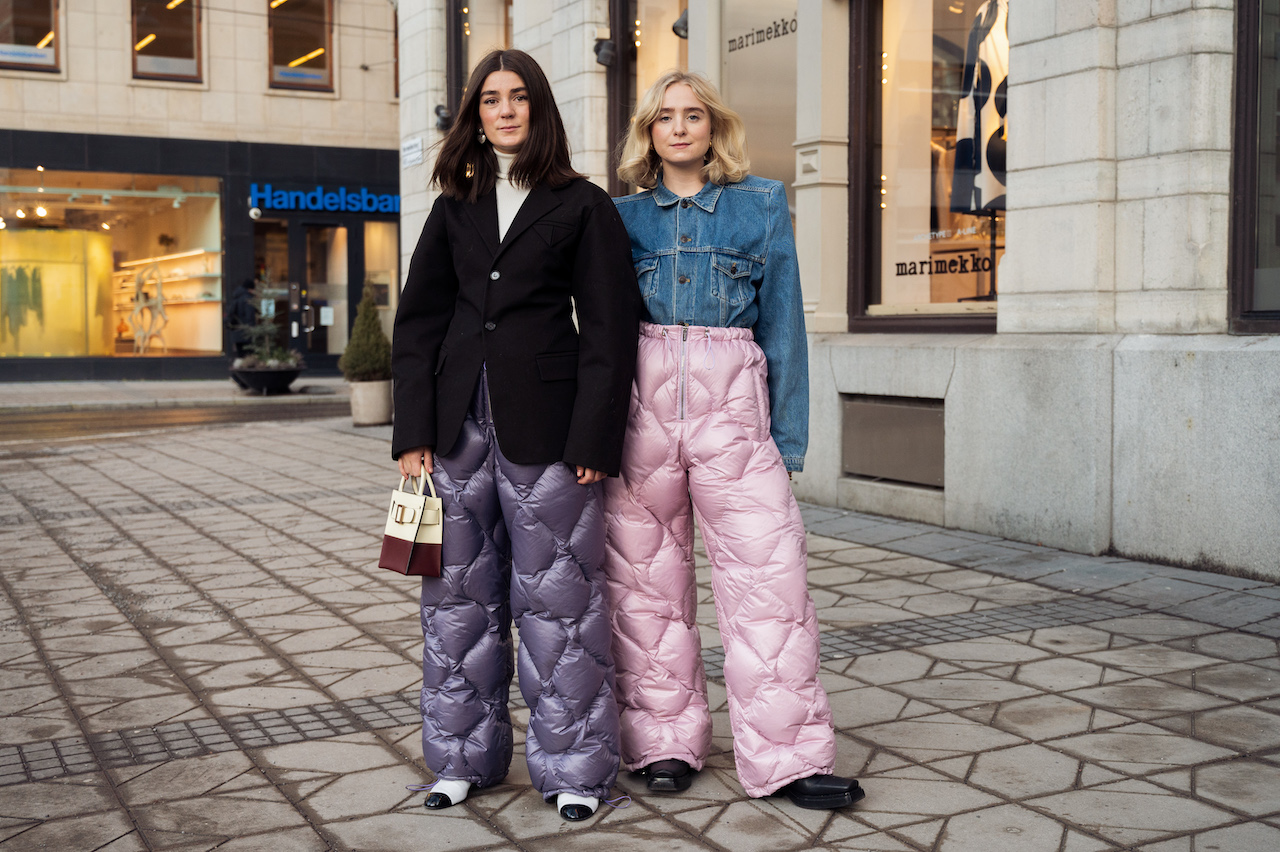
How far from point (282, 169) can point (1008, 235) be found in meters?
21.5

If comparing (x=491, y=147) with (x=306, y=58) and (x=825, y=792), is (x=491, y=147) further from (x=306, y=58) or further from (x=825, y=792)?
(x=306, y=58)

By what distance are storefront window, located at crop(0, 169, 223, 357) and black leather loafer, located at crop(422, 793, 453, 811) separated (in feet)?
79.4

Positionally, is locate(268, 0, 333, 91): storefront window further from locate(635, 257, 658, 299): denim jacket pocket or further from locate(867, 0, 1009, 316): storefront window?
locate(635, 257, 658, 299): denim jacket pocket

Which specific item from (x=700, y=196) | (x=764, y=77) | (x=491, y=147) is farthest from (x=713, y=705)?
(x=764, y=77)

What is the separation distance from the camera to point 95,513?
874 centimetres

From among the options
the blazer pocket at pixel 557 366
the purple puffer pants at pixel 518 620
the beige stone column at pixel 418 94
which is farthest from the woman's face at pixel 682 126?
the beige stone column at pixel 418 94

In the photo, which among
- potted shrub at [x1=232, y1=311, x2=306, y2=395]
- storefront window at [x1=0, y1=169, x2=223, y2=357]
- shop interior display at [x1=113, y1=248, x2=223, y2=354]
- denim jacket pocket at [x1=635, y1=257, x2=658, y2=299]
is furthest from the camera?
shop interior display at [x1=113, y1=248, x2=223, y2=354]

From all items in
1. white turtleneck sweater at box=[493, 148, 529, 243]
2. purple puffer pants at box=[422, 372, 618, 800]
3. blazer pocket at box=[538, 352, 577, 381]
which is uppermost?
white turtleneck sweater at box=[493, 148, 529, 243]

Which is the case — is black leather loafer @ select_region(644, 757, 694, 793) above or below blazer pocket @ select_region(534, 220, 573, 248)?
below

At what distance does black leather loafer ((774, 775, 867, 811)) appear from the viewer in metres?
3.42

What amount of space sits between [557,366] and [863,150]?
5.94 meters

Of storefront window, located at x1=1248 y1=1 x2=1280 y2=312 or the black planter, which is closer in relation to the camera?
storefront window, located at x1=1248 y1=1 x2=1280 y2=312

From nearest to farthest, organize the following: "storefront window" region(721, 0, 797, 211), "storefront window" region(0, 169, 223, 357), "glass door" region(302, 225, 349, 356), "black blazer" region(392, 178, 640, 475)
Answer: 1. "black blazer" region(392, 178, 640, 475)
2. "storefront window" region(721, 0, 797, 211)
3. "storefront window" region(0, 169, 223, 357)
4. "glass door" region(302, 225, 349, 356)

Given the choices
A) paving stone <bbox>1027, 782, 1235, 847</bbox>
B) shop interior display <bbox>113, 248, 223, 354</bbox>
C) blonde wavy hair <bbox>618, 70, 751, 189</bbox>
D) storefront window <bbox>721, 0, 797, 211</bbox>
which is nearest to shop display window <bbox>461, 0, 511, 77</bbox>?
storefront window <bbox>721, 0, 797, 211</bbox>
